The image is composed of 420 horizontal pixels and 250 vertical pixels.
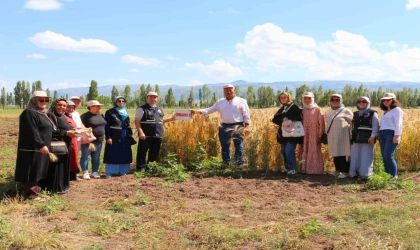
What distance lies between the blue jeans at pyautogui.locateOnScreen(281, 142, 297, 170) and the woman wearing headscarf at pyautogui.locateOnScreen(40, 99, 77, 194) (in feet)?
13.5

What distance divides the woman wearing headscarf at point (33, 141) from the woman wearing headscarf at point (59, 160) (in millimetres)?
263

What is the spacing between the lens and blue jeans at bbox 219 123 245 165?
8.35 m

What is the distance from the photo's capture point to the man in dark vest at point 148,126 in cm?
822

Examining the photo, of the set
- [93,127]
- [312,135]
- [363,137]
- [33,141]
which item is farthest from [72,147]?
[363,137]

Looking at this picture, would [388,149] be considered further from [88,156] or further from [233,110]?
[88,156]

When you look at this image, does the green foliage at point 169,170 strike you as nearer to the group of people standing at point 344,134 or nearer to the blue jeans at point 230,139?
the blue jeans at point 230,139

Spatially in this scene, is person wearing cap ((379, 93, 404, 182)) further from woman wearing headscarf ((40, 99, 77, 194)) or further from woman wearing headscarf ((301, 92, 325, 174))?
woman wearing headscarf ((40, 99, 77, 194))

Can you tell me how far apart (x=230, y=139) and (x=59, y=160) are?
11.3ft

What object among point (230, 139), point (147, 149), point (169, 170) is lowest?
point (169, 170)

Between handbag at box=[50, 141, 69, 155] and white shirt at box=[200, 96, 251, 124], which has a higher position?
white shirt at box=[200, 96, 251, 124]

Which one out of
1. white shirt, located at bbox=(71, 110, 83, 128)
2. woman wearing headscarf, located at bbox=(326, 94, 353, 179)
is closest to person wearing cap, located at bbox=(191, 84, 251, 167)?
woman wearing headscarf, located at bbox=(326, 94, 353, 179)

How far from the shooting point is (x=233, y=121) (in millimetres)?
8359

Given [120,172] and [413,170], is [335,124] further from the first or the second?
[120,172]

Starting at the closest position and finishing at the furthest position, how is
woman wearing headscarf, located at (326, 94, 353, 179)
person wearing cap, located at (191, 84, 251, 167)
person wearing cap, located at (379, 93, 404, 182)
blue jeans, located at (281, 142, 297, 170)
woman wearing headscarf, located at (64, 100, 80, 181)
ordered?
woman wearing headscarf, located at (64, 100, 80, 181) < person wearing cap, located at (379, 93, 404, 182) < woman wearing headscarf, located at (326, 94, 353, 179) < blue jeans, located at (281, 142, 297, 170) < person wearing cap, located at (191, 84, 251, 167)
